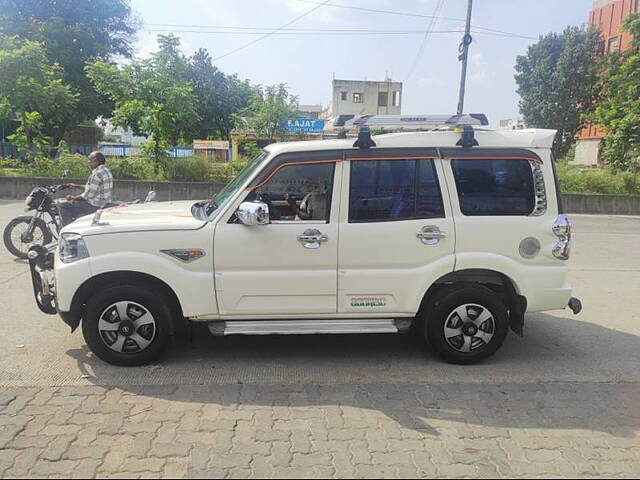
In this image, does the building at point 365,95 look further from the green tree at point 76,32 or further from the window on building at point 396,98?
the green tree at point 76,32

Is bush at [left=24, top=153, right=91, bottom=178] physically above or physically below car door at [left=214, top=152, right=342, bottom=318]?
above

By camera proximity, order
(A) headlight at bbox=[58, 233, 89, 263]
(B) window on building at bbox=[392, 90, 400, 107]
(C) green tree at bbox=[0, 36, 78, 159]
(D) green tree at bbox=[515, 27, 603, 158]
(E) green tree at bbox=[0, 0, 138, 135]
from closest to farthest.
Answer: (A) headlight at bbox=[58, 233, 89, 263], (C) green tree at bbox=[0, 36, 78, 159], (E) green tree at bbox=[0, 0, 138, 135], (D) green tree at bbox=[515, 27, 603, 158], (B) window on building at bbox=[392, 90, 400, 107]

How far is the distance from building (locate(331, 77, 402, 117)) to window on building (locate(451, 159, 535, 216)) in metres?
68.3

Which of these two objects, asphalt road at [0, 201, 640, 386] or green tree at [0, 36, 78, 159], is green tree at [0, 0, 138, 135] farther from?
asphalt road at [0, 201, 640, 386]

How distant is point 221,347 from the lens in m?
4.54

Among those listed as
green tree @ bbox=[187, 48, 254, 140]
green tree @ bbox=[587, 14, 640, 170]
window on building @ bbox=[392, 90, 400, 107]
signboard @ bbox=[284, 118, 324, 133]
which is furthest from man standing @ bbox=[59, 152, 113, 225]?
window on building @ bbox=[392, 90, 400, 107]

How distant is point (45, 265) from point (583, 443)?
448cm

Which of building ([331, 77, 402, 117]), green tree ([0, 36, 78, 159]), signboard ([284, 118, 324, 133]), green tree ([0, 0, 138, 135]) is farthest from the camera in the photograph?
building ([331, 77, 402, 117])

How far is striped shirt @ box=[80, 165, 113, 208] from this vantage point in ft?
23.8

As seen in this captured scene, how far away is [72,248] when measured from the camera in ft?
12.8

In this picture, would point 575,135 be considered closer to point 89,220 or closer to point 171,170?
point 171,170

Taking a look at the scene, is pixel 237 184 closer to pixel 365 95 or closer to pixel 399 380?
pixel 399 380

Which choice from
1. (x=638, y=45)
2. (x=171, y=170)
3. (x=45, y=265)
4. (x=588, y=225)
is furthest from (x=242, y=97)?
(x=45, y=265)

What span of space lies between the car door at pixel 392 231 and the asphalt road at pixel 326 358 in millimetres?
581
